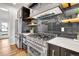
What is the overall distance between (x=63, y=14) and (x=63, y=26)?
0.18 m

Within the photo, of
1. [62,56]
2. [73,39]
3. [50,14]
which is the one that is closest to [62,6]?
[50,14]

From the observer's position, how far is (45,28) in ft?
5.04

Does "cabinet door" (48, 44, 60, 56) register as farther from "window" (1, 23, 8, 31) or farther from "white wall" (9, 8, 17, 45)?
"window" (1, 23, 8, 31)

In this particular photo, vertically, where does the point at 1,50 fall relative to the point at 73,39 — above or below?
below

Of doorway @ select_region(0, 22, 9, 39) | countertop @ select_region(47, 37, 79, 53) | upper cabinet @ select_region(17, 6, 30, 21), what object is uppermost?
upper cabinet @ select_region(17, 6, 30, 21)

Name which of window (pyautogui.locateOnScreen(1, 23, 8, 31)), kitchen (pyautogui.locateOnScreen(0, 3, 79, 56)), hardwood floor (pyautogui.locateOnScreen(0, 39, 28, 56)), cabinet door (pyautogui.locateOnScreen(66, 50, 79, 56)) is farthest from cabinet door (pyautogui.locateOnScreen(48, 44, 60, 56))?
window (pyautogui.locateOnScreen(1, 23, 8, 31))

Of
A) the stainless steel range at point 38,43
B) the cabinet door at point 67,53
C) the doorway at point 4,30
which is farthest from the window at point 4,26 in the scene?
the cabinet door at point 67,53

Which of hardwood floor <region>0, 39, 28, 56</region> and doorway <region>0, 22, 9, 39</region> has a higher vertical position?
doorway <region>0, 22, 9, 39</region>

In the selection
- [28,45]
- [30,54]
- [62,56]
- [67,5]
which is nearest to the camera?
[62,56]

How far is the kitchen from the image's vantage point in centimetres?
128

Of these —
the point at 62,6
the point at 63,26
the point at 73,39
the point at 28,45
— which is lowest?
the point at 28,45

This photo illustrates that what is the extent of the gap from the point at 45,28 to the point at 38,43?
0.89 feet

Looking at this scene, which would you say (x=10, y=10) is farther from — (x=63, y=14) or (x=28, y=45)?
(x=63, y=14)

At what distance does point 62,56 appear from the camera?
1.22 metres
